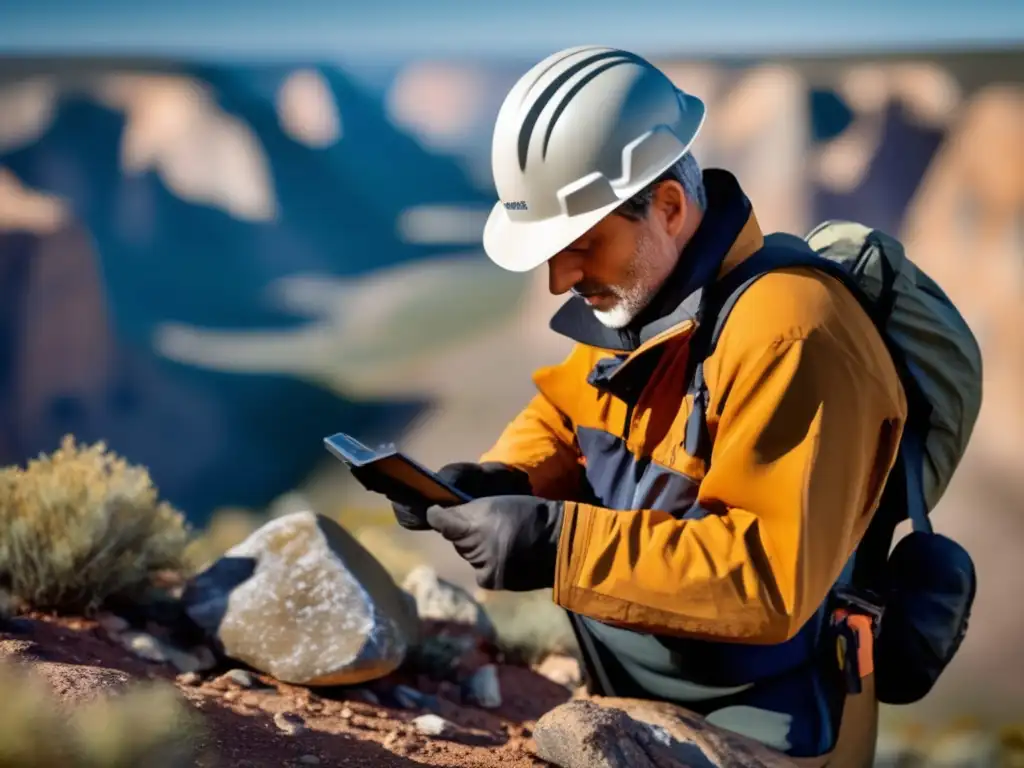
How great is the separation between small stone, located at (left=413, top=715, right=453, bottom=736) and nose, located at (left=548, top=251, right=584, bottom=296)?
119 cm

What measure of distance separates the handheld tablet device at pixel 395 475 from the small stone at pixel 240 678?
1015mm

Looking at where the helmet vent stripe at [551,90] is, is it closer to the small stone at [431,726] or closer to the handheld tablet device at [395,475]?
the handheld tablet device at [395,475]

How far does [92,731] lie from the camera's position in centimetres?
192

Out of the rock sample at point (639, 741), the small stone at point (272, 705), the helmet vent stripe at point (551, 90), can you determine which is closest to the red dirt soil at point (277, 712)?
the small stone at point (272, 705)

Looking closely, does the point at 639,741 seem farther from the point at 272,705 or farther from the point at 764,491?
the point at 272,705

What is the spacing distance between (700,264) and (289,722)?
1434 mm

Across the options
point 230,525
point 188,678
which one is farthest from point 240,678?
point 230,525

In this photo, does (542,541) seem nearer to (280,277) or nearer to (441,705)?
(441,705)

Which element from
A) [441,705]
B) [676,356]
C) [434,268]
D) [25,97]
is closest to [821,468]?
[676,356]

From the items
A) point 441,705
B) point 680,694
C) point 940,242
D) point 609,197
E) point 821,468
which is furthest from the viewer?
point 940,242

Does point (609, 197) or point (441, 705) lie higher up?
point (609, 197)

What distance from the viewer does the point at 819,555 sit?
185cm

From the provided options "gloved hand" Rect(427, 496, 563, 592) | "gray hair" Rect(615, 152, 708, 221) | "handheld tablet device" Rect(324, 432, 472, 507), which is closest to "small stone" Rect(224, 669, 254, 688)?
"handheld tablet device" Rect(324, 432, 472, 507)

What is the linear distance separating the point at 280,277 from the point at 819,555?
582 centimetres
